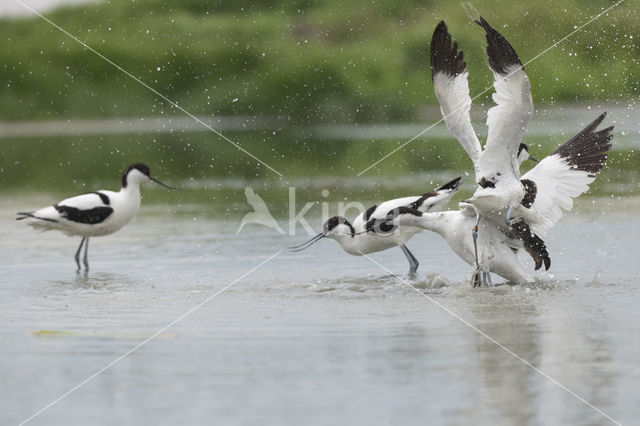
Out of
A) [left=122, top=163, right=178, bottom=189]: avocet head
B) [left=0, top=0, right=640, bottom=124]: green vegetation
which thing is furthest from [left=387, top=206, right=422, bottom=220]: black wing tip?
[left=0, top=0, right=640, bottom=124]: green vegetation

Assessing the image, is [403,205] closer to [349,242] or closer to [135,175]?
[349,242]

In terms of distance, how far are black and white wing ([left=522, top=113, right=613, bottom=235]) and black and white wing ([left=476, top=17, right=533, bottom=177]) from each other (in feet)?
3.43

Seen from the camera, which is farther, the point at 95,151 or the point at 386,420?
the point at 95,151

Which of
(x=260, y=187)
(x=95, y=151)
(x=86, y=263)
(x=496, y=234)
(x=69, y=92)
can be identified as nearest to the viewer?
(x=496, y=234)

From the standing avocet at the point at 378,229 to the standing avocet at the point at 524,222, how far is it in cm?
41

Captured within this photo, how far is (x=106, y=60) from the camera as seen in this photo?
5381cm

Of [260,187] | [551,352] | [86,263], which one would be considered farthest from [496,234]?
[260,187]

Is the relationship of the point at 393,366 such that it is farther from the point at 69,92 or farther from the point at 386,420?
Answer: the point at 69,92

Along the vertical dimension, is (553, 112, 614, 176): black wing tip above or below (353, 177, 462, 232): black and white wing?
above

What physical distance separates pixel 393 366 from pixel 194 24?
160ft

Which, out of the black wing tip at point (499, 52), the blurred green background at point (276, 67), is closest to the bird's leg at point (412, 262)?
the black wing tip at point (499, 52)

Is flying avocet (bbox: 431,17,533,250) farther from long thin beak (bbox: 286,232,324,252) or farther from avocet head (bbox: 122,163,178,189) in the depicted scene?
avocet head (bbox: 122,163,178,189)

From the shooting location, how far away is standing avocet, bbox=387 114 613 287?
37.3ft

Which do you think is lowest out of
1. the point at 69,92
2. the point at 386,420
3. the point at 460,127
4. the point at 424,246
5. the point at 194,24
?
the point at 386,420
